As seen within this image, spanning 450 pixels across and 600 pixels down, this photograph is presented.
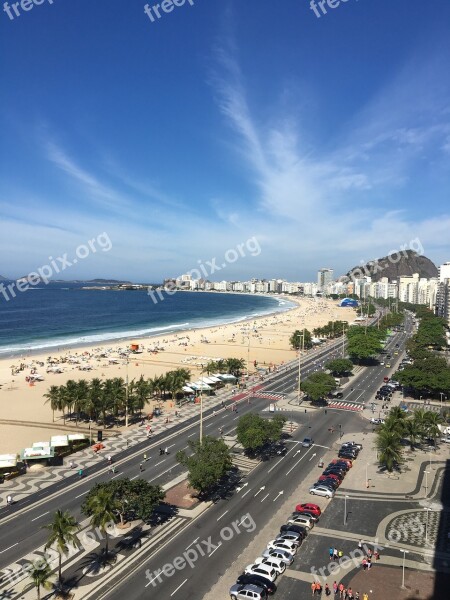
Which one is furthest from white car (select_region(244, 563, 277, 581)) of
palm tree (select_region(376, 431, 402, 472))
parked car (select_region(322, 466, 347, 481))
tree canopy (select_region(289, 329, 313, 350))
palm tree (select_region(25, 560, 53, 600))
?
tree canopy (select_region(289, 329, 313, 350))

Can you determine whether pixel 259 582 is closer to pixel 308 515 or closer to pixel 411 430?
pixel 308 515

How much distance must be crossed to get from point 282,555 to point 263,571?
213 cm

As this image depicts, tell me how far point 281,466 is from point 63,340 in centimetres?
10356

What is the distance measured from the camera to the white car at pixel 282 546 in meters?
28.7

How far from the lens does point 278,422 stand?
4616 centimetres

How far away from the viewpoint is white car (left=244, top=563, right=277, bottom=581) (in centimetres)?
2603

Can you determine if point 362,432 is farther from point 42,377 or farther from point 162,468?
point 42,377

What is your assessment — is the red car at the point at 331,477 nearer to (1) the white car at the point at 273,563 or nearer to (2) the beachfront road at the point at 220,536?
(2) the beachfront road at the point at 220,536

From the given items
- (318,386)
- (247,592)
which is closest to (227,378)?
(318,386)

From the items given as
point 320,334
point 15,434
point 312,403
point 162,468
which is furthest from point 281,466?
point 320,334

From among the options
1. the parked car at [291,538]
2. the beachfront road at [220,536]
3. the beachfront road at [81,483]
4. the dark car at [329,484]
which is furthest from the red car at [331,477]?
the beachfront road at [81,483]

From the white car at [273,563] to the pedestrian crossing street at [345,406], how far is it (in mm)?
39655

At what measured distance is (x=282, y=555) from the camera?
2789cm

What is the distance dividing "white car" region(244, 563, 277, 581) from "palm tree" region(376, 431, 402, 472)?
18.9 m
